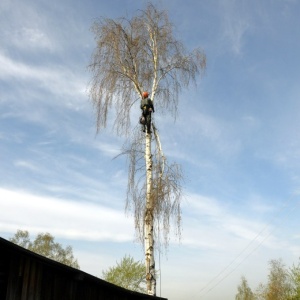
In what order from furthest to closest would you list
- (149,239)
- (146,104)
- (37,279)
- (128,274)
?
(128,274) → (146,104) → (149,239) → (37,279)

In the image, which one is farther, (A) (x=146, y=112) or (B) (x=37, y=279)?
(A) (x=146, y=112)

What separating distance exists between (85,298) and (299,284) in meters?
30.0

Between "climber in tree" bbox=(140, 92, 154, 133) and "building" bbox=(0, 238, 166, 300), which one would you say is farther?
"climber in tree" bbox=(140, 92, 154, 133)


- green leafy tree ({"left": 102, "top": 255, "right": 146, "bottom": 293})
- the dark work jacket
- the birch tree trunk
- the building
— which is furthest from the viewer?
green leafy tree ({"left": 102, "top": 255, "right": 146, "bottom": 293})

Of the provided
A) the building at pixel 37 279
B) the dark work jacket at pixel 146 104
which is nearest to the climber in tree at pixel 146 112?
the dark work jacket at pixel 146 104

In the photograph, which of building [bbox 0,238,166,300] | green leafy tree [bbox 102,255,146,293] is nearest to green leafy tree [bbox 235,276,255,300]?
green leafy tree [bbox 102,255,146,293]

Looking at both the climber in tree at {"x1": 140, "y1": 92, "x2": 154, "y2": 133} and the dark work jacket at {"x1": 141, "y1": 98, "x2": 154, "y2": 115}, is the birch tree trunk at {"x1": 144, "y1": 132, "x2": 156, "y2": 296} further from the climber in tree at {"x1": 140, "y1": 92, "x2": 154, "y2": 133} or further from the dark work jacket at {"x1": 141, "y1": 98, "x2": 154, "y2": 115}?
the dark work jacket at {"x1": 141, "y1": 98, "x2": 154, "y2": 115}

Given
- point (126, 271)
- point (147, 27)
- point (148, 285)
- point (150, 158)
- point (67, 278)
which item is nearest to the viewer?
point (67, 278)

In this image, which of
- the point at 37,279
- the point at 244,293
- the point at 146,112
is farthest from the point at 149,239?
the point at 244,293

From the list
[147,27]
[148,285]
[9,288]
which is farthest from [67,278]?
[147,27]

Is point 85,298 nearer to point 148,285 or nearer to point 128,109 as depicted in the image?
point 148,285

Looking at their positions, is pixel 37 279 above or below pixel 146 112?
below

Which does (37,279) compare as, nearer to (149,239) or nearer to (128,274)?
(149,239)

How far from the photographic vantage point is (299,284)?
3288 centimetres
